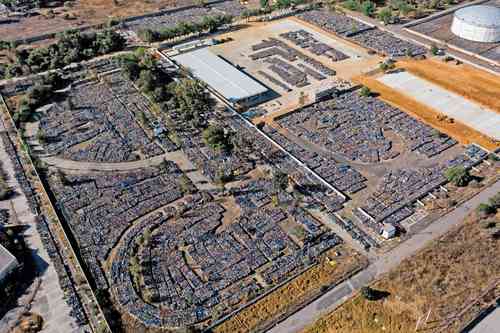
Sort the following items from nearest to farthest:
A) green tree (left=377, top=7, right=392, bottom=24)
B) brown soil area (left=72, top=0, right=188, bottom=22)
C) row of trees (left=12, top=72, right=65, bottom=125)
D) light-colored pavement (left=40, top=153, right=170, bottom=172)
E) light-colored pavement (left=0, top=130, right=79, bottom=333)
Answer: light-colored pavement (left=0, top=130, right=79, bottom=333), light-colored pavement (left=40, top=153, right=170, bottom=172), row of trees (left=12, top=72, right=65, bottom=125), green tree (left=377, top=7, right=392, bottom=24), brown soil area (left=72, top=0, right=188, bottom=22)

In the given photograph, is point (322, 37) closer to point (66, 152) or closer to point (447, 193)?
point (447, 193)

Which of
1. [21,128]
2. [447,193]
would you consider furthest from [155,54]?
[447,193]

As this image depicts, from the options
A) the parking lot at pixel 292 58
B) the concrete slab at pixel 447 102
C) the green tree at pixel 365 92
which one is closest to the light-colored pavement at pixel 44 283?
the parking lot at pixel 292 58

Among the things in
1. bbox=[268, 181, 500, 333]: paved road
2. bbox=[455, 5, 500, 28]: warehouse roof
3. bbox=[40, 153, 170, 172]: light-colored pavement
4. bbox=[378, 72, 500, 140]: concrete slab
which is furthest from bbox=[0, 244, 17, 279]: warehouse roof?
bbox=[455, 5, 500, 28]: warehouse roof

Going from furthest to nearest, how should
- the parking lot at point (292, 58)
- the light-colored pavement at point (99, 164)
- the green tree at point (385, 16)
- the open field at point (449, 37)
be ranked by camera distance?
1. the green tree at point (385, 16)
2. the open field at point (449, 37)
3. the parking lot at point (292, 58)
4. the light-colored pavement at point (99, 164)

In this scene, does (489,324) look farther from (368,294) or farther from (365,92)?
(365,92)

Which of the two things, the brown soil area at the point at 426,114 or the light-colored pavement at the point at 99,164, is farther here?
the brown soil area at the point at 426,114

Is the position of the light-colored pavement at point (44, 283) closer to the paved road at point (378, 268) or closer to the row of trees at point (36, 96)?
the row of trees at point (36, 96)

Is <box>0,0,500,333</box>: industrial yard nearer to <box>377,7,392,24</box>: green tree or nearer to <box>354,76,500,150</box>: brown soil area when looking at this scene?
<box>354,76,500,150</box>: brown soil area
